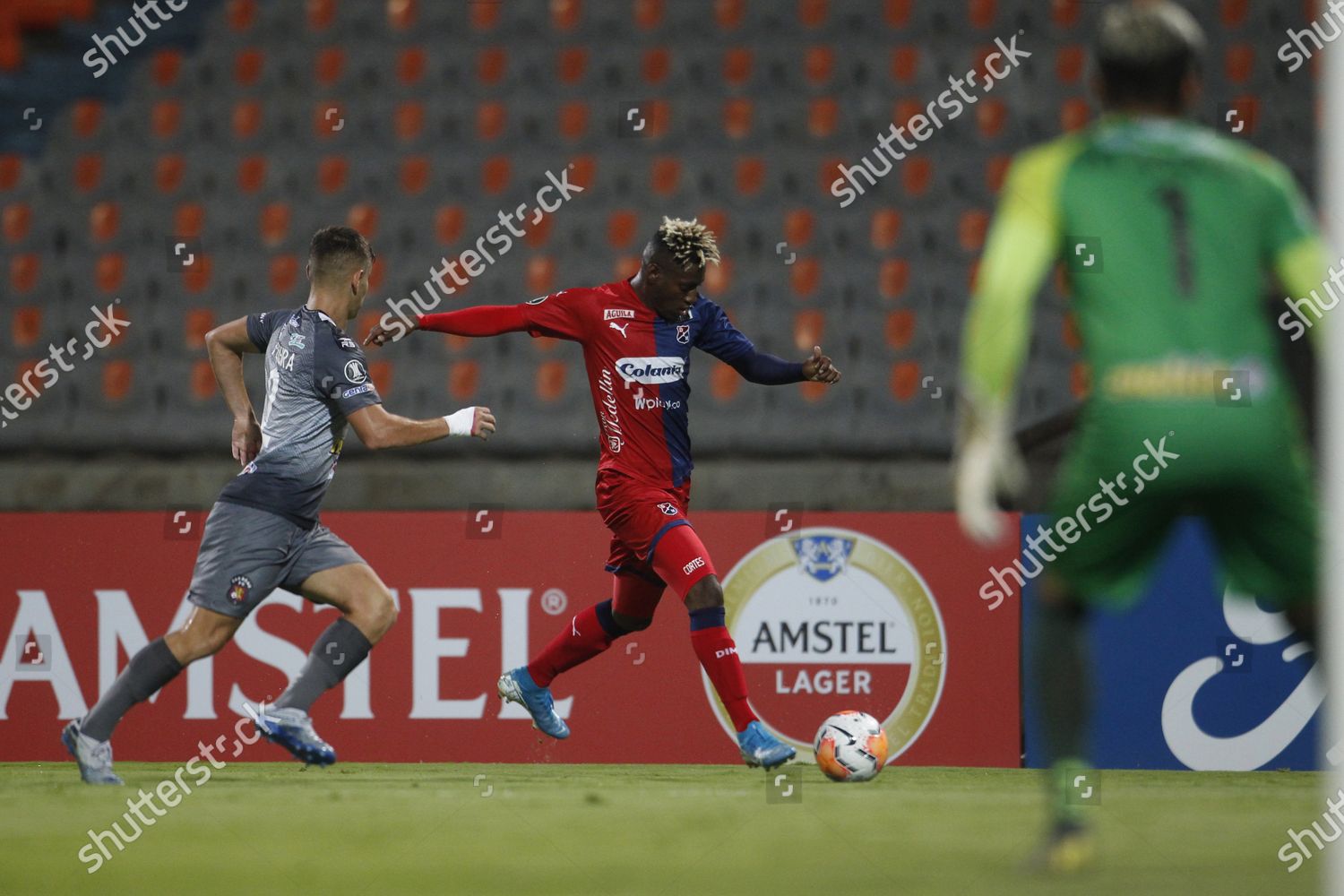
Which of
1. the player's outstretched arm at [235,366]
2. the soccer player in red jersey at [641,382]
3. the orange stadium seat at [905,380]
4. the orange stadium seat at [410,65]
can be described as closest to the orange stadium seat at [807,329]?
the orange stadium seat at [905,380]

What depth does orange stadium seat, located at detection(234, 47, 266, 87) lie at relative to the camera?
9250 mm

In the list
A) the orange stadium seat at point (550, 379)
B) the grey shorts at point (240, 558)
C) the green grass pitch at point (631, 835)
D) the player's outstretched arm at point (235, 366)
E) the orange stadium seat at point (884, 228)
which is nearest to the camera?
the green grass pitch at point (631, 835)

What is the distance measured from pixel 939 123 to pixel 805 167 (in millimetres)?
776

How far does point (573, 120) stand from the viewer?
9.12 meters

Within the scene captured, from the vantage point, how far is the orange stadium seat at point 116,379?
27.7 ft

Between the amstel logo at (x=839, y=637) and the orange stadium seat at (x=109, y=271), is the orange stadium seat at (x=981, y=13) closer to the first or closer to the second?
the amstel logo at (x=839, y=637)

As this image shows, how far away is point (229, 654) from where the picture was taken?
6.95m

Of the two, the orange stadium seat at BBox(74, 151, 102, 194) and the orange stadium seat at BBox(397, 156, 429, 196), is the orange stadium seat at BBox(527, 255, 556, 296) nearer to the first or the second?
the orange stadium seat at BBox(397, 156, 429, 196)

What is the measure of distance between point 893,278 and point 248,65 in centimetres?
384

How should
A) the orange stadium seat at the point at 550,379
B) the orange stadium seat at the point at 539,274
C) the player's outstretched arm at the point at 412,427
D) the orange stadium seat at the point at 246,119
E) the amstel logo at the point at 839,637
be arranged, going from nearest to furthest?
the player's outstretched arm at the point at 412,427, the amstel logo at the point at 839,637, the orange stadium seat at the point at 550,379, the orange stadium seat at the point at 539,274, the orange stadium seat at the point at 246,119

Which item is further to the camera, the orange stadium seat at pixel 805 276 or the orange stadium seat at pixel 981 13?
the orange stadium seat at pixel 981 13

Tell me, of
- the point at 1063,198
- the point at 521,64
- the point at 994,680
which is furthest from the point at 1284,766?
the point at 521,64

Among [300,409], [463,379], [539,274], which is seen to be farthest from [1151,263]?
[539,274]

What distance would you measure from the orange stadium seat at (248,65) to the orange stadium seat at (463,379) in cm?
215
